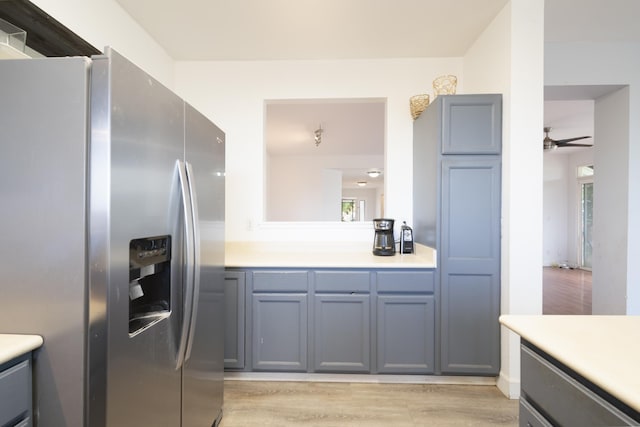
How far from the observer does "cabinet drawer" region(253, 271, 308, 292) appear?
6.81 ft

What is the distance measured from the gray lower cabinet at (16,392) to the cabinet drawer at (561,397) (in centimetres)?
151

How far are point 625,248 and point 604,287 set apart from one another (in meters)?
0.44

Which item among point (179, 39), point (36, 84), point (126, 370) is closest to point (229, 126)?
point (179, 39)

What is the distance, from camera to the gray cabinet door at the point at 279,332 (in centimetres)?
206

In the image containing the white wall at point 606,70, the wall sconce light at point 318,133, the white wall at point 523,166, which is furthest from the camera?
the wall sconce light at point 318,133

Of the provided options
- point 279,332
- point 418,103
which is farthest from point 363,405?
point 418,103

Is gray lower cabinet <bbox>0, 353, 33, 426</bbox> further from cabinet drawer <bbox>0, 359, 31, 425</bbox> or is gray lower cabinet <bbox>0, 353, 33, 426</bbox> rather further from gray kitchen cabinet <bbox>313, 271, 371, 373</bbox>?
gray kitchen cabinet <bbox>313, 271, 371, 373</bbox>

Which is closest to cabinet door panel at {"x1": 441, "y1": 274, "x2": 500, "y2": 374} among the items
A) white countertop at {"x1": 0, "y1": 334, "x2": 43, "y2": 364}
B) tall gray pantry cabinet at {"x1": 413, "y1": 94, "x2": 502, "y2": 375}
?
tall gray pantry cabinet at {"x1": 413, "y1": 94, "x2": 502, "y2": 375}

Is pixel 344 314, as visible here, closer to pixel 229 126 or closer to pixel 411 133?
pixel 411 133

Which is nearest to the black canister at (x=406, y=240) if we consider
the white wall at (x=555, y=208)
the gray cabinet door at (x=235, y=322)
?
the gray cabinet door at (x=235, y=322)

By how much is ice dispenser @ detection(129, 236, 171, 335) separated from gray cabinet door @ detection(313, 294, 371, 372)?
1143 millimetres

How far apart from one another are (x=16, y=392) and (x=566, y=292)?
6174 millimetres

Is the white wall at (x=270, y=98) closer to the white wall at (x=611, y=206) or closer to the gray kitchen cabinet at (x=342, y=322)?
the gray kitchen cabinet at (x=342, y=322)

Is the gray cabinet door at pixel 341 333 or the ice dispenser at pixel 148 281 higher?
the ice dispenser at pixel 148 281
